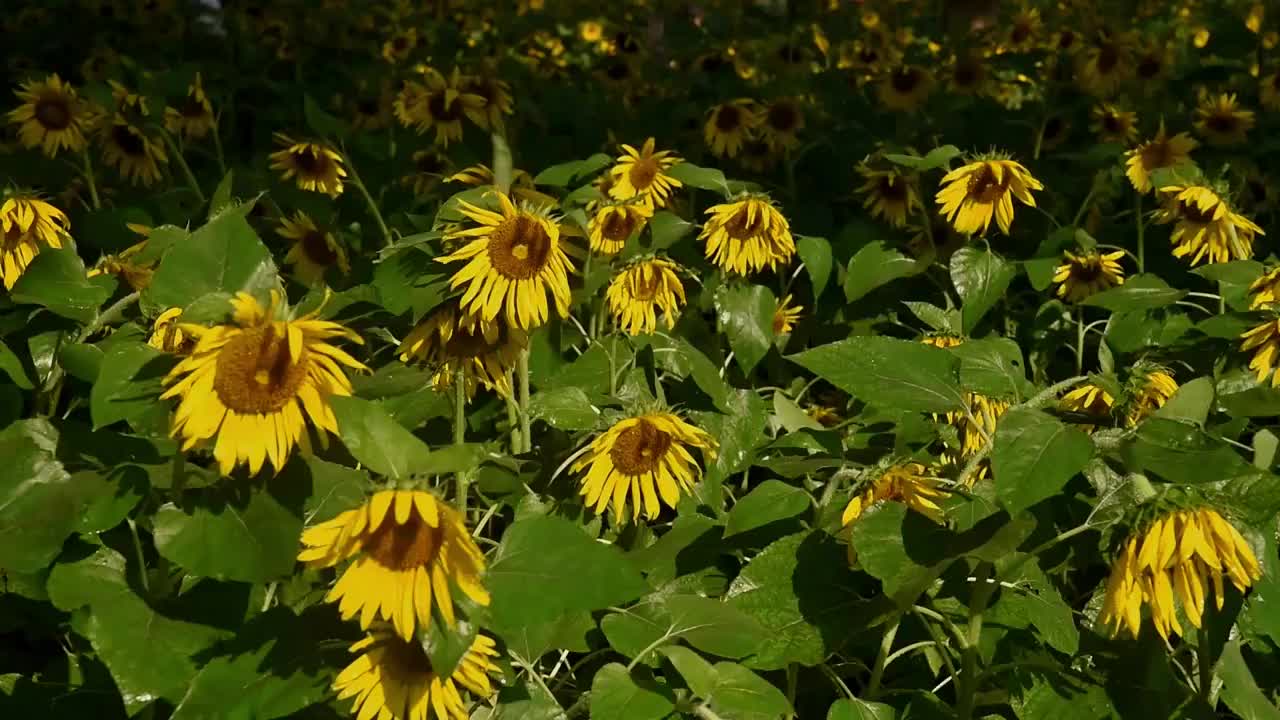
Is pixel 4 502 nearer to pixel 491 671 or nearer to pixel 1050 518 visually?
pixel 491 671

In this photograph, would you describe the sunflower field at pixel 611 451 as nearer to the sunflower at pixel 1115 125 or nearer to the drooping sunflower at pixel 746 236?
the drooping sunflower at pixel 746 236

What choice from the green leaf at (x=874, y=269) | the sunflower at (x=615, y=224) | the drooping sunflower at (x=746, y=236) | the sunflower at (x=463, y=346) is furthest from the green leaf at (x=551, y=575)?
the green leaf at (x=874, y=269)

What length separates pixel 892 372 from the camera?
1786 mm

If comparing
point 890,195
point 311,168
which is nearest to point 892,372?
point 890,195

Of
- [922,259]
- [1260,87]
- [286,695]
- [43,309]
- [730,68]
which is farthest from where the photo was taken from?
[730,68]

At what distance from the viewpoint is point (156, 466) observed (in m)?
1.60

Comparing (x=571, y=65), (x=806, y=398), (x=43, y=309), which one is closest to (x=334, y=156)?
(x=43, y=309)

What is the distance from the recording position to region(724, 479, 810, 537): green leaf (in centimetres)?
189

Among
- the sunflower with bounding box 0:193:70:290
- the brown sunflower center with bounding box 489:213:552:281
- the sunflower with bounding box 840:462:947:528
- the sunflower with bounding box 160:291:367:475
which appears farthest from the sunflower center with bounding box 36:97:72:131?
the sunflower with bounding box 840:462:947:528

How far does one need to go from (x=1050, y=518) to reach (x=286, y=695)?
1082mm

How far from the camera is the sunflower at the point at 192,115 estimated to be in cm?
372

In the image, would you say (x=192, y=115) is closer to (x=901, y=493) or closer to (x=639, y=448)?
(x=639, y=448)

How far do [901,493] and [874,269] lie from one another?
119cm

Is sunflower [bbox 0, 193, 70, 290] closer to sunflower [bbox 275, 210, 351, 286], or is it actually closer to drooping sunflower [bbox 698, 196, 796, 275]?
sunflower [bbox 275, 210, 351, 286]
